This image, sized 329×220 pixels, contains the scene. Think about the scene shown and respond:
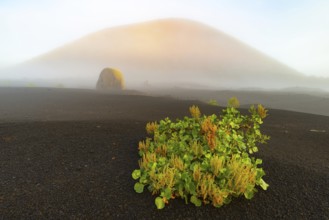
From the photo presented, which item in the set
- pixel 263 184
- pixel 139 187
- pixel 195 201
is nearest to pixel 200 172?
pixel 195 201

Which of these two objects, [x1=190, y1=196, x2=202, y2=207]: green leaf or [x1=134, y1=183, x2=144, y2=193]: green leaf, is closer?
[x1=190, y1=196, x2=202, y2=207]: green leaf

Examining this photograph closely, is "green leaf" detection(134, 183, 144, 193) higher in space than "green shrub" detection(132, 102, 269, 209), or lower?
lower

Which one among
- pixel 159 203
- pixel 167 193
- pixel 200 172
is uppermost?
pixel 200 172

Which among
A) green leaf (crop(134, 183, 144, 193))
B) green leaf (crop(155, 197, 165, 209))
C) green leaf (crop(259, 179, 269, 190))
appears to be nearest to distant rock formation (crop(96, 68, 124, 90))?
green leaf (crop(134, 183, 144, 193))

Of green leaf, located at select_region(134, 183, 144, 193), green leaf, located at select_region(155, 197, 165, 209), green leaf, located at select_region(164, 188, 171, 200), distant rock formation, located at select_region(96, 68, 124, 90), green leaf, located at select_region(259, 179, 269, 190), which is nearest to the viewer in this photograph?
green leaf, located at select_region(155, 197, 165, 209)

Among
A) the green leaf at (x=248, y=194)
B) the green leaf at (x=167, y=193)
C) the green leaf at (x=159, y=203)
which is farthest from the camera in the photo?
the green leaf at (x=248, y=194)

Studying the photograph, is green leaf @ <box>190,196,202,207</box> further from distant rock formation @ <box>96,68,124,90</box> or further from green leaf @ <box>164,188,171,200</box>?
distant rock formation @ <box>96,68,124,90</box>

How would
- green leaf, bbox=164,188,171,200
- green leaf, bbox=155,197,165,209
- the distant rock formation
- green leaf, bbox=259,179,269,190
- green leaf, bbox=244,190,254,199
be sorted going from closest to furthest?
green leaf, bbox=155,197,165,209 < green leaf, bbox=164,188,171,200 < green leaf, bbox=244,190,254,199 < green leaf, bbox=259,179,269,190 < the distant rock formation

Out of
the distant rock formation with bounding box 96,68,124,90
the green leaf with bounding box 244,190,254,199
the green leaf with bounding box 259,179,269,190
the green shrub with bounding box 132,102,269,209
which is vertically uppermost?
the distant rock formation with bounding box 96,68,124,90

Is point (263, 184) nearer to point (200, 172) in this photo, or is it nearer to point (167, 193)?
point (200, 172)

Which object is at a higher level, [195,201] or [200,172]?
[200,172]

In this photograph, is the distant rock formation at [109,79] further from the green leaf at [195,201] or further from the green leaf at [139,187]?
the green leaf at [195,201]

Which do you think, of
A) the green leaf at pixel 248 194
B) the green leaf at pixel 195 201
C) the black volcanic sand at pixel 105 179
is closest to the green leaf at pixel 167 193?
the black volcanic sand at pixel 105 179

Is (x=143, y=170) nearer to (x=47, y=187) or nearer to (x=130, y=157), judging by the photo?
(x=130, y=157)
